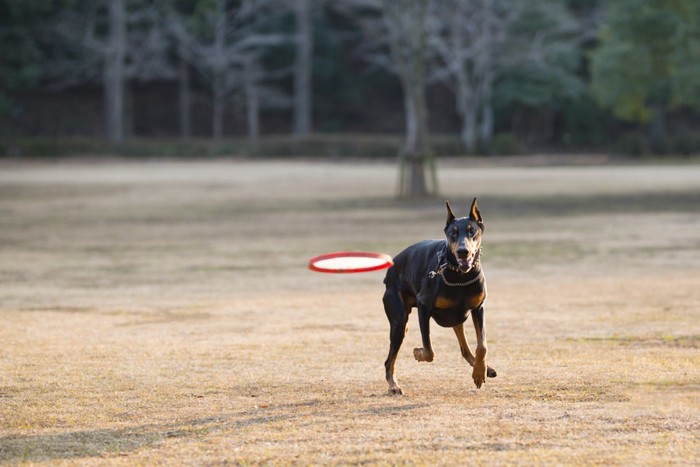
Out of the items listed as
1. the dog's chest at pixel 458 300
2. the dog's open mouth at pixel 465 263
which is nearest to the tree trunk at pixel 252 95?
the dog's chest at pixel 458 300

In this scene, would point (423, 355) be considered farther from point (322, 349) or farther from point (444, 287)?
point (322, 349)

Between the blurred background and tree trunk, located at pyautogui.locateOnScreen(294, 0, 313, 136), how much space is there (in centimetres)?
12

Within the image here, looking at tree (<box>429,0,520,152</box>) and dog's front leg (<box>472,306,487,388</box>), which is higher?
tree (<box>429,0,520,152</box>)

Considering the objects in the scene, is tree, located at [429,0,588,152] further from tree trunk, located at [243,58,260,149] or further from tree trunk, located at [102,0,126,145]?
tree trunk, located at [102,0,126,145]

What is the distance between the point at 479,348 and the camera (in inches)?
314

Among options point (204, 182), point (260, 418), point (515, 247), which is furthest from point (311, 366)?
point (204, 182)

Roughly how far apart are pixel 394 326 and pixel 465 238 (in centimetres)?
115

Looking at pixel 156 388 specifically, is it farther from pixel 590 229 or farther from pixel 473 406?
pixel 590 229

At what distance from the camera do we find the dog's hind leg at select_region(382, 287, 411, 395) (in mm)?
8445

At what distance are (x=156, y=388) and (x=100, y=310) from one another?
5156 mm

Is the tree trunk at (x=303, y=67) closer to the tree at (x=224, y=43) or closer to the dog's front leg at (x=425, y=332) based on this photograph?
the tree at (x=224, y=43)

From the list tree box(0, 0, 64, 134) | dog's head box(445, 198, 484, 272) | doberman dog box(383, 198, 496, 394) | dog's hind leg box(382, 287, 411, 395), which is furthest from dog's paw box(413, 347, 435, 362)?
tree box(0, 0, 64, 134)

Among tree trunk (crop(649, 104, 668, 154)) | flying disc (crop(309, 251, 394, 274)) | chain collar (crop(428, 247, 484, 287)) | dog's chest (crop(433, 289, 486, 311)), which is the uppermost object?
chain collar (crop(428, 247, 484, 287))

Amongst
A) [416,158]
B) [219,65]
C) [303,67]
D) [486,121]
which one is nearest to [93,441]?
[416,158]
